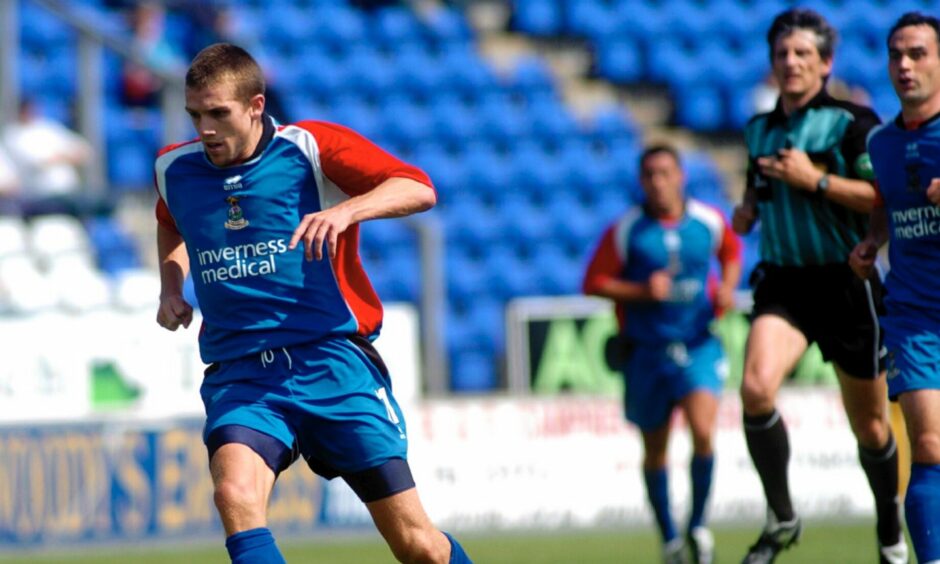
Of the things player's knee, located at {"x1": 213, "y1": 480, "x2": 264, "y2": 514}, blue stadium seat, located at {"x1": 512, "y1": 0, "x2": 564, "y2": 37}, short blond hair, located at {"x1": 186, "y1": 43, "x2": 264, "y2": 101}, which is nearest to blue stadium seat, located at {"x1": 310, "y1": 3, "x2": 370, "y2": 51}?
blue stadium seat, located at {"x1": 512, "y1": 0, "x2": 564, "y2": 37}

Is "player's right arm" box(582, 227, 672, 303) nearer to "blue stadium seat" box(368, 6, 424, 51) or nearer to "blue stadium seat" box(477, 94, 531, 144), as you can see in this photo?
"blue stadium seat" box(477, 94, 531, 144)

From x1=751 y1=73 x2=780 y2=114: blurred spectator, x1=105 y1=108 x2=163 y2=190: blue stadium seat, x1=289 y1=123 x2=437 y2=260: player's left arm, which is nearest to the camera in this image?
x1=289 y1=123 x2=437 y2=260: player's left arm

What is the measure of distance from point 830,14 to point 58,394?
36.8 ft

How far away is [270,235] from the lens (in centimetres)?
560

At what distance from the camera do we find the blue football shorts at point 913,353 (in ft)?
19.9

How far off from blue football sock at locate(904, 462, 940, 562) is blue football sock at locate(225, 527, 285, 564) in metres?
2.33

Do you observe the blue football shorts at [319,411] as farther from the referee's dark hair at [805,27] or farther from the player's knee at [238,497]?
the referee's dark hair at [805,27]

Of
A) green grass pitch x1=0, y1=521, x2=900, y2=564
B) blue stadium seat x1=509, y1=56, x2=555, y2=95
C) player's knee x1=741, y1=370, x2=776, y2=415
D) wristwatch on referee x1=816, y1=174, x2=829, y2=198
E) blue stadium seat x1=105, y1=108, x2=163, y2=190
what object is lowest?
green grass pitch x1=0, y1=521, x2=900, y2=564

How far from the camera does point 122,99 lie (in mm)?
16703

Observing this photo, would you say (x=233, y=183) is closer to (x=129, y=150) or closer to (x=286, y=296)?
(x=286, y=296)

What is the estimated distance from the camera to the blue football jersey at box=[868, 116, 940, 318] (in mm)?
6203

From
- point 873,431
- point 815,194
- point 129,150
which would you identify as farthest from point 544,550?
point 129,150

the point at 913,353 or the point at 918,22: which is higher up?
the point at 918,22

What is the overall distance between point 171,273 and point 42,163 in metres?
9.24
